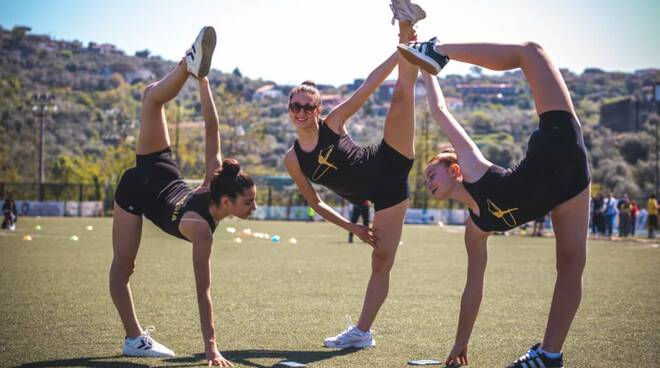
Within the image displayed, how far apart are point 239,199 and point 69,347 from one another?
205 cm

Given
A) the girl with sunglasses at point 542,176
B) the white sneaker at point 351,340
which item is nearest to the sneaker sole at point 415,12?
the girl with sunglasses at point 542,176

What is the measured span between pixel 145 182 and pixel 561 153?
3596 mm

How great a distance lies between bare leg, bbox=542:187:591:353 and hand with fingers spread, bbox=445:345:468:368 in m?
0.77

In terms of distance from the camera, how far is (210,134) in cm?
741

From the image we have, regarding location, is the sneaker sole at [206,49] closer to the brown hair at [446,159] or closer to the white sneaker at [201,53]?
the white sneaker at [201,53]

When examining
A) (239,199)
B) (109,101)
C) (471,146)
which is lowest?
(239,199)

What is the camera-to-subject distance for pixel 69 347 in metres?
7.16

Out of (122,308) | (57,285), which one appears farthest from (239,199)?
(57,285)

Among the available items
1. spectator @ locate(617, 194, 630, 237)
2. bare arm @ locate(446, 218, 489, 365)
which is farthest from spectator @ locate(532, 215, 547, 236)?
bare arm @ locate(446, 218, 489, 365)

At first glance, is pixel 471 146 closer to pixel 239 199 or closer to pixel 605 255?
pixel 239 199

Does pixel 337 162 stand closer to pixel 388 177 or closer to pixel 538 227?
pixel 388 177

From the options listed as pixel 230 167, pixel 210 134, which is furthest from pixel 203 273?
pixel 210 134

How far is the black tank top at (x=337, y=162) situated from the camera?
25.7ft

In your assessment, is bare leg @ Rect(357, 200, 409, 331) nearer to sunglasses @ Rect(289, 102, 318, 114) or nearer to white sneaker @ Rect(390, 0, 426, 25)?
sunglasses @ Rect(289, 102, 318, 114)
